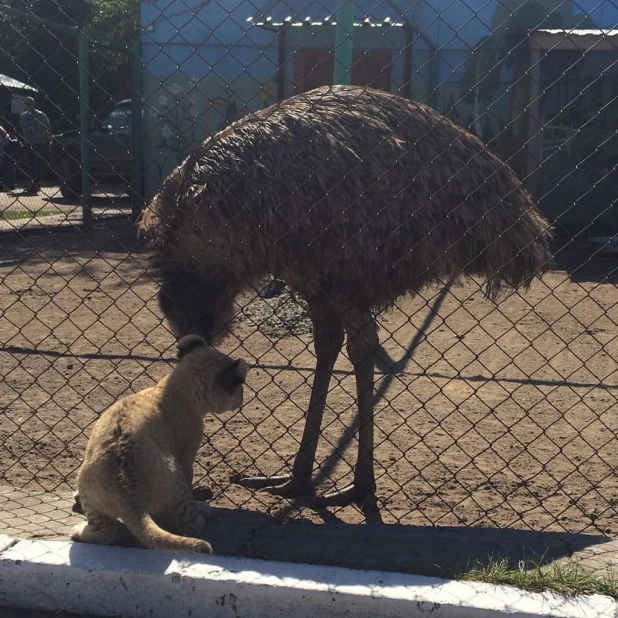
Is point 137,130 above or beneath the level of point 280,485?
beneath

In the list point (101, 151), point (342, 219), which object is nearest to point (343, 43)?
point (342, 219)

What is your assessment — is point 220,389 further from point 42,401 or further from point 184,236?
point 42,401

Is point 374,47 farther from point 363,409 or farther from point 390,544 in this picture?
point 390,544

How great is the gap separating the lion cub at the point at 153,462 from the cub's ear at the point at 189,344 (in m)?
0.11

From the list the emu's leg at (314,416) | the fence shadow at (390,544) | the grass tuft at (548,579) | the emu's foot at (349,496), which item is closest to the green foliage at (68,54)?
the emu's leg at (314,416)

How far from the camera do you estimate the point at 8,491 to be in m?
3.96

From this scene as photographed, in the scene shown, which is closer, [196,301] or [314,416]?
[196,301]

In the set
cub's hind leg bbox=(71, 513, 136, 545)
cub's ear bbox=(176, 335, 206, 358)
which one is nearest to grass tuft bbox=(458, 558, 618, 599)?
cub's hind leg bbox=(71, 513, 136, 545)

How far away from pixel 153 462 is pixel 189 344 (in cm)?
72

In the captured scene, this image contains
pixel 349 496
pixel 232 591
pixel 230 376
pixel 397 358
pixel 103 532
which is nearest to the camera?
pixel 232 591

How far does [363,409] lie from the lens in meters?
4.22

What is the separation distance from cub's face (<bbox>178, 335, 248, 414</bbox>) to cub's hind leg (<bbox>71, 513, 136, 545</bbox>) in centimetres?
68

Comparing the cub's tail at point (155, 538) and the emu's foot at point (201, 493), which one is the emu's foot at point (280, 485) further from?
the cub's tail at point (155, 538)

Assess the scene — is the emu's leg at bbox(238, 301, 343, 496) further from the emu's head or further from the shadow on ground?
the shadow on ground
